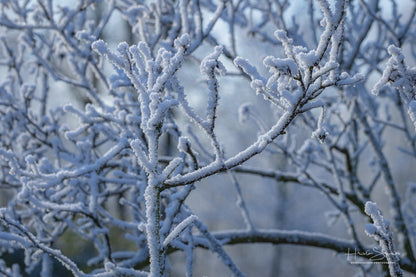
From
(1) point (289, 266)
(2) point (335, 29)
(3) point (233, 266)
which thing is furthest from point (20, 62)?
(1) point (289, 266)

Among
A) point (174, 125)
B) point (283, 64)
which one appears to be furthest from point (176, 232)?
point (174, 125)

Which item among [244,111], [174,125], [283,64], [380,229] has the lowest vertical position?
[380,229]

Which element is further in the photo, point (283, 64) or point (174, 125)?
point (174, 125)

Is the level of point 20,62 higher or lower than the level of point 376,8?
higher

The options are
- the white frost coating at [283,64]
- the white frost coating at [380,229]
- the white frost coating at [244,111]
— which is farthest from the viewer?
the white frost coating at [244,111]

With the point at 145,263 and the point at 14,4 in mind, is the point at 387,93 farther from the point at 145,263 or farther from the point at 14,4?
the point at 14,4

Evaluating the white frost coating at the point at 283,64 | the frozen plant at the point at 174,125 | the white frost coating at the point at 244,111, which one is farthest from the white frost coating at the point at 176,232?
the white frost coating at the point at 244,111

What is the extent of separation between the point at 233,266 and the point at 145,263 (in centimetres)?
99

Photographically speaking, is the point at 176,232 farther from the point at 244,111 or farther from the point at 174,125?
the point at 244,111

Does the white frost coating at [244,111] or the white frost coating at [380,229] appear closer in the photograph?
the white frost coating at [380,229]

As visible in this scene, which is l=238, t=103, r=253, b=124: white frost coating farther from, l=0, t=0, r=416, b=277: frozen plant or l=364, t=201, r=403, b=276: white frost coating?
l=364, t=201, r=403, b=276: white frost coating

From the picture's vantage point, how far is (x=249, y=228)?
8.78 feet

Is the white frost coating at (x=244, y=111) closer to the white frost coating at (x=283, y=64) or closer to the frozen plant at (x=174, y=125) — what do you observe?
the frozen plant at (x=174, y=125)

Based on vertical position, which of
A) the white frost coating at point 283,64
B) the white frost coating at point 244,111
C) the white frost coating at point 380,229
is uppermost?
the white frost coating at point 244,111
